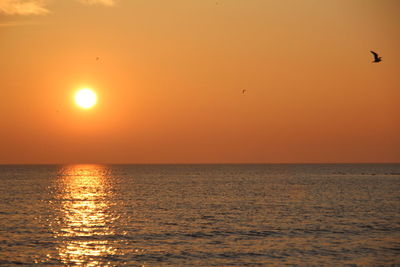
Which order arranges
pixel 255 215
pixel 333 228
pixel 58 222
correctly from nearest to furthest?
pixel 333 228, pixel 58 222, pixel 255 215

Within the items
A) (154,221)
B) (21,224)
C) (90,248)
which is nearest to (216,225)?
(154,221)

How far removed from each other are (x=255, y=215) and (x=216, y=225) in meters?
11.6

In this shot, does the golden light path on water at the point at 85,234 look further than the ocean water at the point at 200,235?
Yes

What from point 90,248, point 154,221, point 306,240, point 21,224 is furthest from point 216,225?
point 21,224

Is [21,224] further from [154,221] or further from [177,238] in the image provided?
[177,238]

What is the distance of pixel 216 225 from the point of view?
59531 mm

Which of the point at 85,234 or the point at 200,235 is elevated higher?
the point at 85,234

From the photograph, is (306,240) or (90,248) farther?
(306,240)

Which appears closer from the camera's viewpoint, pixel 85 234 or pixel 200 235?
pixel 200 235

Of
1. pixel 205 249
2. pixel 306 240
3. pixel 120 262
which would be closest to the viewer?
pixel 120 262

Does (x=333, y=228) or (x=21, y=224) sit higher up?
(x=21, y=224)

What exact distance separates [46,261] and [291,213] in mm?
40824

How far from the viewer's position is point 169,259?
134 feet

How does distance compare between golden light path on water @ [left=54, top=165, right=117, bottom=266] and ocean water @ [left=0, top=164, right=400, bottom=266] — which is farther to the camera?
golden light path on water @ [left=54, top=165, right=117, bottom=266]
